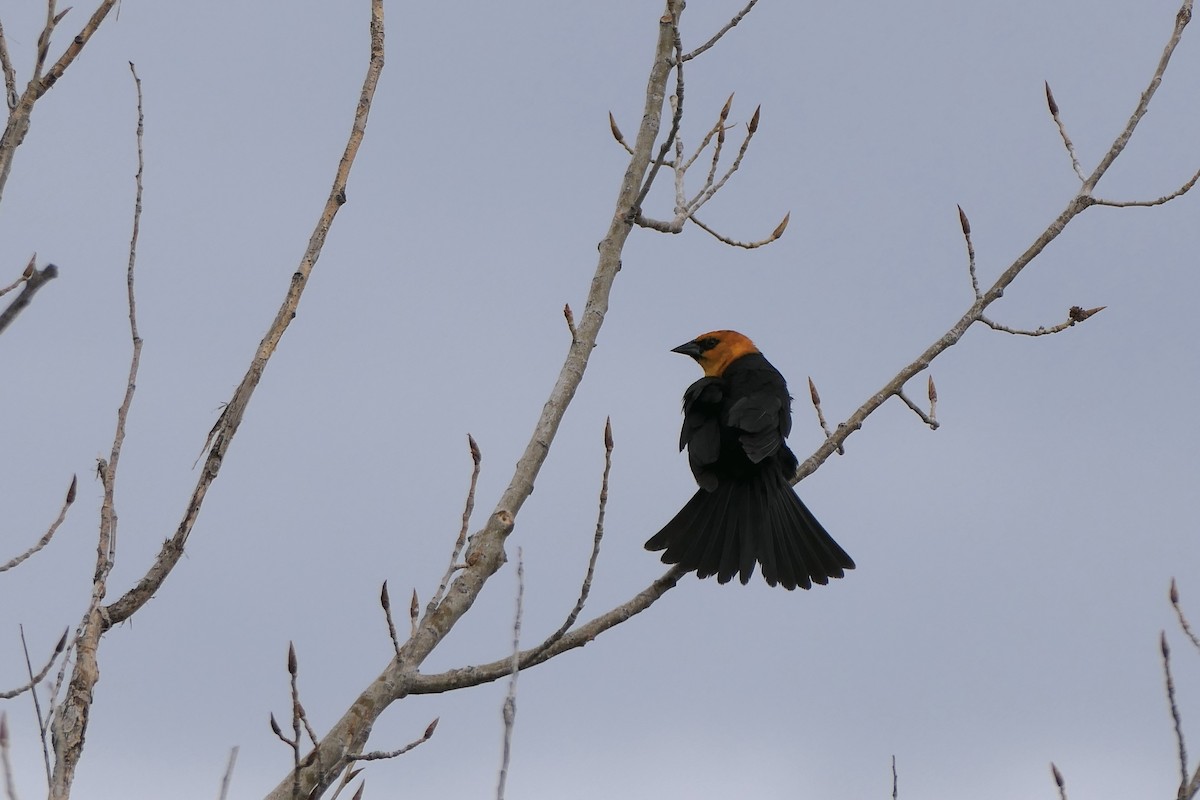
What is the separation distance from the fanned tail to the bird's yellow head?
1935mm

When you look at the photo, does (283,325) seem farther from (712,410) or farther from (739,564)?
(712,410)

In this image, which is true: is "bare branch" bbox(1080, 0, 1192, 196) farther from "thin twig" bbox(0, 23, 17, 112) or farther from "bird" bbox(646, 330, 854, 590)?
"thin twig" bbox(0, 23, 17, 112)

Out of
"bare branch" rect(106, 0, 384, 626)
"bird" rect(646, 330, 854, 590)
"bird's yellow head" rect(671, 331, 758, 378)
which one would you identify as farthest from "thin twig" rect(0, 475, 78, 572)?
"bird's yellow head" rect(671, 331, 758, 378)

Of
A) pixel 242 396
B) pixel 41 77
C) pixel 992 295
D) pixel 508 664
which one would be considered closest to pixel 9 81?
pixel 41 77

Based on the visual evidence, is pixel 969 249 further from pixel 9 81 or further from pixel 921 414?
pixel 9 81

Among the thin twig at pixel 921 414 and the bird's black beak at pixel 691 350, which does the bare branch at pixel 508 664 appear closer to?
the thin twig at pixel 921 414

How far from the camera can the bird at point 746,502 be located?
585cm

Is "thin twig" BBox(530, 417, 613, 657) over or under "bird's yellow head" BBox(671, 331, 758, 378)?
under

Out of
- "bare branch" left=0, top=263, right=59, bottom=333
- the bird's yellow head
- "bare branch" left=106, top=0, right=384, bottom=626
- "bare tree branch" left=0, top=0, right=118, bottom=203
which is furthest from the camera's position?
the bird's yellow head

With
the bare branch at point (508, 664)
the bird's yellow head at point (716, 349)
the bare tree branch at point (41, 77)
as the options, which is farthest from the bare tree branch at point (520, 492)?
the bird's yellow head at point (716, 349)

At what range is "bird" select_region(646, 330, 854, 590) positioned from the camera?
5.85m

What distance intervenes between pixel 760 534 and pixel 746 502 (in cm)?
20

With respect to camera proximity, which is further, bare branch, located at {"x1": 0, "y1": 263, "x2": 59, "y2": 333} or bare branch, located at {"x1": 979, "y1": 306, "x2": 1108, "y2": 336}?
bare branch, located at {"x1": 979, "y1": 306, "x2": 1108, "y2": 336}

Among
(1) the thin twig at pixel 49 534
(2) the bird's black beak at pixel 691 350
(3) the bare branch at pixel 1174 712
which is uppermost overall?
(2) the bird's black beak at pixel 691 350
